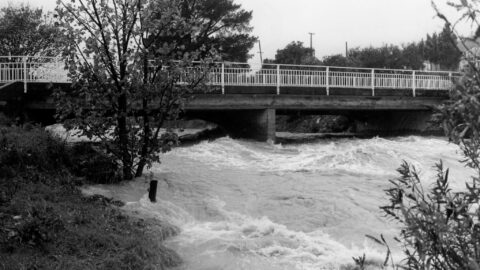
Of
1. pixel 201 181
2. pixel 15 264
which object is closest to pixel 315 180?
pixel 201 181

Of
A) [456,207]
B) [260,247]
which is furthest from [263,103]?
[456,207]

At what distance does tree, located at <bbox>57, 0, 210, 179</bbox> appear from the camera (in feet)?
35.3

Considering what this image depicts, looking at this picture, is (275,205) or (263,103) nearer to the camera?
(275,205)

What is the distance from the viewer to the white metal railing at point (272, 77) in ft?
61.1

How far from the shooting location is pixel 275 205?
401 inches

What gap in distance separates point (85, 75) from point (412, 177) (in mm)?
9427

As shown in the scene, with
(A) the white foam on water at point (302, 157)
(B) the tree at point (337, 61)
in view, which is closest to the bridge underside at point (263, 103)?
(A) the white foam on water at point (302, 157)

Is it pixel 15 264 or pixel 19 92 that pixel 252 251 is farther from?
→ pixel 19 92

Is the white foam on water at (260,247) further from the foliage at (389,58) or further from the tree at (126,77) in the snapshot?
the foliage at (389,58)

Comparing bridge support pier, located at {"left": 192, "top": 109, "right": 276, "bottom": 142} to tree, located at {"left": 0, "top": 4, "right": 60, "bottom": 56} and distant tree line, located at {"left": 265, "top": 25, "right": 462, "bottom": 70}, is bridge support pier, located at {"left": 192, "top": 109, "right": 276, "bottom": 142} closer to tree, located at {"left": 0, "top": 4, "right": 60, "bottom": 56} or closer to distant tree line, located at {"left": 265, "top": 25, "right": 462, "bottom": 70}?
tree, located at {"left": 0, "top": 4, "right": 60, "bottom": 56}

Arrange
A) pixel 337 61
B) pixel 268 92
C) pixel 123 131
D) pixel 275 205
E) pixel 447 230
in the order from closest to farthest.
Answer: pixel 447 230 → pixel 275 205 → pixel 123 131 → pixel 268 92 → pixel 337 61

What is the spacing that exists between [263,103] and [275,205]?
13.2m

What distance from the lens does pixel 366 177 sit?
45.7 feet

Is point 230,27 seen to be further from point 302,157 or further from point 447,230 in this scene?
point 447,230
